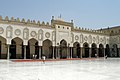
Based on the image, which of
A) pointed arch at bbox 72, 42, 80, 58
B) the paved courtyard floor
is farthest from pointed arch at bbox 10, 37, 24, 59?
the paved courtyard floor

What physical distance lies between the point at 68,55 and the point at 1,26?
1348 cm

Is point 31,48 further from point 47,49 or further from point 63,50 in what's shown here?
point 63,50

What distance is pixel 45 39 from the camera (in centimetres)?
2511

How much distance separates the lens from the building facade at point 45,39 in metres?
22.0

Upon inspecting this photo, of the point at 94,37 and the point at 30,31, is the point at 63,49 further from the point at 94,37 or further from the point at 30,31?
the point at 30,31

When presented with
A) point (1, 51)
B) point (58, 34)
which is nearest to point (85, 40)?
point (58, 34)

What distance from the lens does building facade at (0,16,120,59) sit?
21984 mm

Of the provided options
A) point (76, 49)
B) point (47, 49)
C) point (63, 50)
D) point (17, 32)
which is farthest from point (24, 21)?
point (76, 49)

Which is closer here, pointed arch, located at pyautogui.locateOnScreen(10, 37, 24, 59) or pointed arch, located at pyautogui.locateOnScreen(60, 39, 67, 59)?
pointed arch, located at pyautogui.locateOnScreen(10, 37, 24, 59)

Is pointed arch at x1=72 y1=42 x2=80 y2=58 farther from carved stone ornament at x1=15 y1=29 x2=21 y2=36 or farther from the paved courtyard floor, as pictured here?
the paved courtyard floor

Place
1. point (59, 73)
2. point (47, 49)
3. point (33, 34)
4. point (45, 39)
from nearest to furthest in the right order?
point (59, 73) < point (33, 34) < point (45, 39) < point (47, 49)

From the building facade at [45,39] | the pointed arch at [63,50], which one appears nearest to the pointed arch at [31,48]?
the building facade at [45,39]

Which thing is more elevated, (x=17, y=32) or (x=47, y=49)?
(x=17, y=32)

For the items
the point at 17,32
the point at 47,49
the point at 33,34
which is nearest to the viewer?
the point at 17,32
